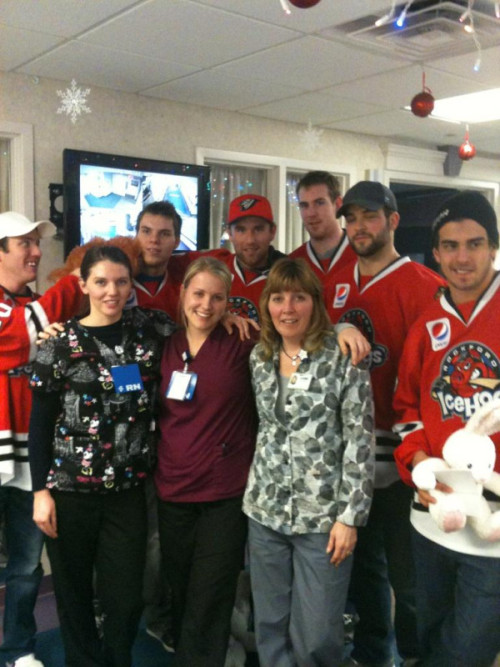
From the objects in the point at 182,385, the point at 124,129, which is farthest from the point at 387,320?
the point at 124,129

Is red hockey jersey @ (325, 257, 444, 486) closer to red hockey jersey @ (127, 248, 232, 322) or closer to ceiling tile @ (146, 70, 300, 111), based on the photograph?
red hockey jersey @ (127, 248, 232, 322)

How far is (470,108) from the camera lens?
462 centimetres

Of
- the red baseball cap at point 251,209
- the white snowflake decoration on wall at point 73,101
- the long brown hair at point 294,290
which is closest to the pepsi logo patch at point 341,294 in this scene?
the long brown hair at point 294,290

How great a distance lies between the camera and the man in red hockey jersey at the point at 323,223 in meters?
2.83

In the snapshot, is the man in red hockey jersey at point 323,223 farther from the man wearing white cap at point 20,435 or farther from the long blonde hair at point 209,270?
the man wearing white cap at point 20,435

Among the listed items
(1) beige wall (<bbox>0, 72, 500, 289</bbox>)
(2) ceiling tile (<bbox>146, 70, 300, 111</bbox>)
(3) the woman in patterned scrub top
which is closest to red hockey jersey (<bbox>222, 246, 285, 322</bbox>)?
(3) the woman in patterned scrub top

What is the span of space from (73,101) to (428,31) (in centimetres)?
206

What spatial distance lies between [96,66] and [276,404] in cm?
247

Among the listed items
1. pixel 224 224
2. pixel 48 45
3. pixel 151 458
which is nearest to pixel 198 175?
pixel 224 224

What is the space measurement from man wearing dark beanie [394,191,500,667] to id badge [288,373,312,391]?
0.94 ft

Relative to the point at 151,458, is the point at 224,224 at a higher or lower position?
higher

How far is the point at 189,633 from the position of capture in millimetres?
2111

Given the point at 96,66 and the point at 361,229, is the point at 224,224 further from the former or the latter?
the point at 361,229

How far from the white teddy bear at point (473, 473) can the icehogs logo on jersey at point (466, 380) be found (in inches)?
3.3
